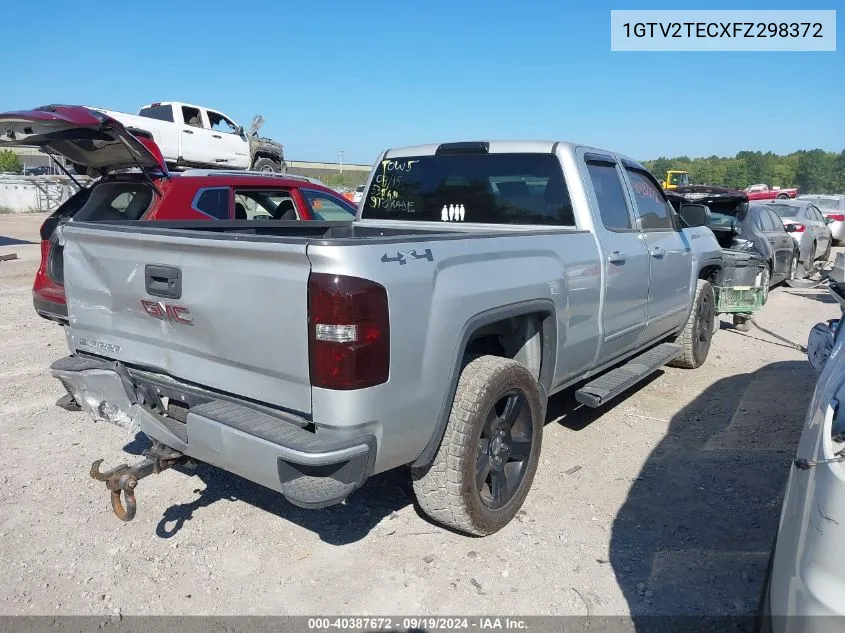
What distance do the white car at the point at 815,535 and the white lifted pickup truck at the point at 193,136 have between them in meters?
12.8

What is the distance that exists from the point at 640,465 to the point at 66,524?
132 inches

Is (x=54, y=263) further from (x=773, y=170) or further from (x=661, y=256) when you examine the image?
(x=773, y=170)

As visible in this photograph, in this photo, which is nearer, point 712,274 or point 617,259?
point 617,259

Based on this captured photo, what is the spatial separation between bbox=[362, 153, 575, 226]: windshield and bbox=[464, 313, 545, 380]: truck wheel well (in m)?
0.91

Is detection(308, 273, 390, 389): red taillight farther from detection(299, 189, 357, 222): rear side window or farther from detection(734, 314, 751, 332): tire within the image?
detection(734, 314, 751, 332): tire

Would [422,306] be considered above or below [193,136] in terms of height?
below

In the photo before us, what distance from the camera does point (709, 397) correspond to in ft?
18.6

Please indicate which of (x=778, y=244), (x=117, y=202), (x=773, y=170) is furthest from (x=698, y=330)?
(x=773, y=170)

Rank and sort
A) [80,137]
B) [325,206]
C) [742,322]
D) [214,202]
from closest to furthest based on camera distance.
Result: [80,137] < [214,202] < [325,206] < [742,322]

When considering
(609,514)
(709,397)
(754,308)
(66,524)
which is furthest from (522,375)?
(754,308)

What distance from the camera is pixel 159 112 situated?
1423cm

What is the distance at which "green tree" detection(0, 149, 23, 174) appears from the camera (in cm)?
6662

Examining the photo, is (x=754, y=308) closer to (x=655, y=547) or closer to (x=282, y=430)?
(x=655, y=547)

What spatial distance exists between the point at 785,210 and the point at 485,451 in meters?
13.0
